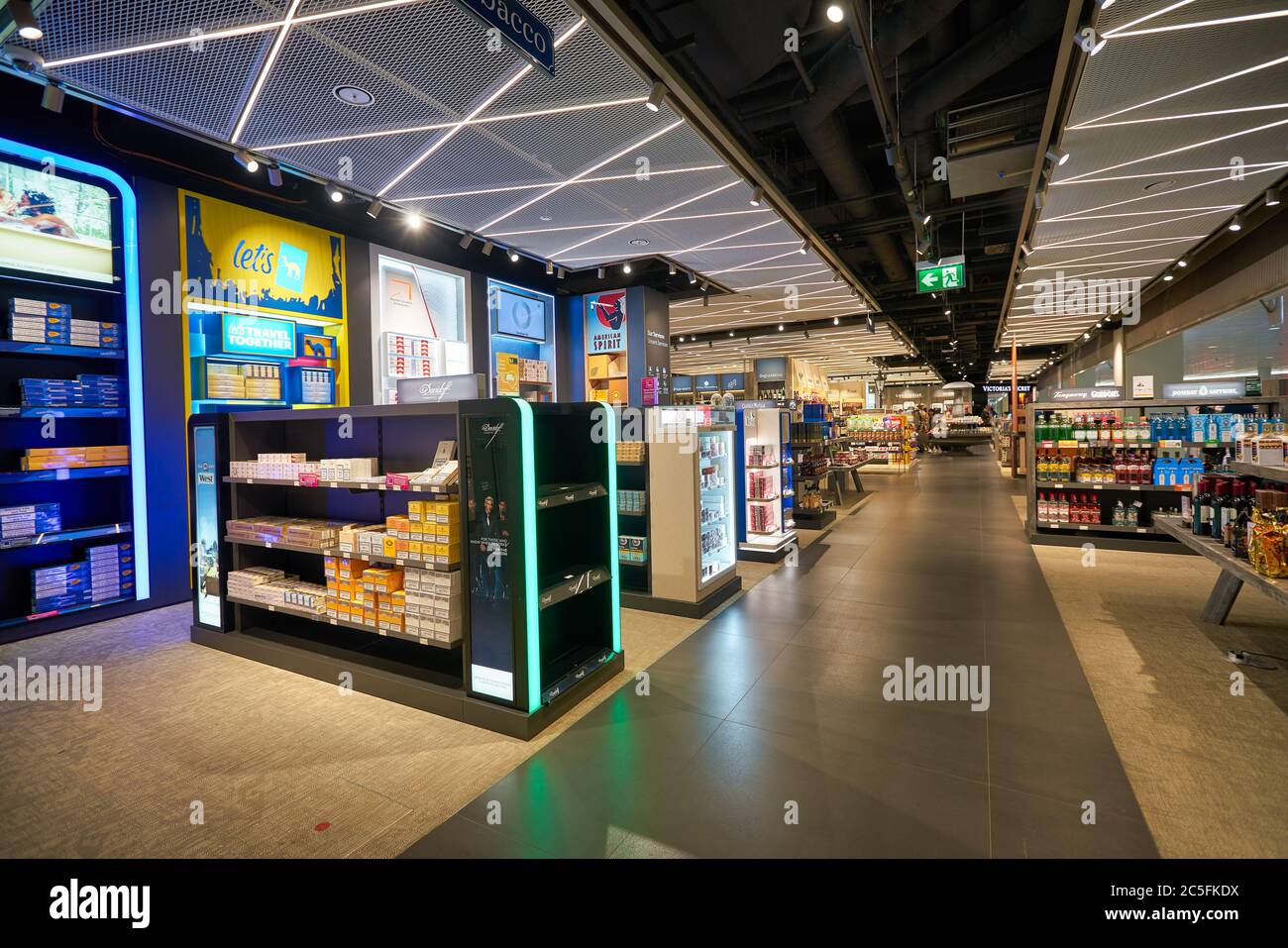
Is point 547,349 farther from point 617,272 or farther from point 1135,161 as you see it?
point 1135,161

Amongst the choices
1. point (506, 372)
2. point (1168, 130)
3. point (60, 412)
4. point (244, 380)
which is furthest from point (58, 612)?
point (1168, 130)

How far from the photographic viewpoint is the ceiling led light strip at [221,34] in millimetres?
3302

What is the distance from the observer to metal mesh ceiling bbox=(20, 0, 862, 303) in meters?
3.39

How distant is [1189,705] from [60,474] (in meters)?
7.99

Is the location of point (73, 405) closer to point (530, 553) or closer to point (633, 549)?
point (530, 553)

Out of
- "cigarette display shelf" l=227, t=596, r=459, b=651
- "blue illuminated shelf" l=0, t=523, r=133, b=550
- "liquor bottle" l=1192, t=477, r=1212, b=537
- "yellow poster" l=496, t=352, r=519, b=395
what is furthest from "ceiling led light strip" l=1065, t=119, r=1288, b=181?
"blue illuminated shelf" l=0, t=523, r=133, b=550

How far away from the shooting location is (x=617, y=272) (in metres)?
9.79

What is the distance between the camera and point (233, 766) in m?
2.77

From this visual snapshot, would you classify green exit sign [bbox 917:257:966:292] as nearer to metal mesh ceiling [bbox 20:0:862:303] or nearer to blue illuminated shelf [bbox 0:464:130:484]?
metal mesh ceiling [bbox 20:0:862:303]

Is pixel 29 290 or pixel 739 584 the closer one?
pixel 29 290

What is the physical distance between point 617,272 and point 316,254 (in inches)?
182

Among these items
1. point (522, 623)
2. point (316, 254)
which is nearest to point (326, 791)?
point (522, 623)

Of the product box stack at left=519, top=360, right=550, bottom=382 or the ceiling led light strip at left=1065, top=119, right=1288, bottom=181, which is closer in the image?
the ceiling led light strip at left=1065, top=119, right=1288, bottom=181

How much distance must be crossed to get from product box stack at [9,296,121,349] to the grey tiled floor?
17.5 feet
